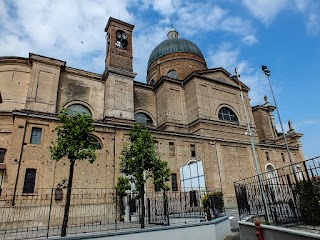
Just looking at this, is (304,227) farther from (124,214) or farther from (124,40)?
(124,40)

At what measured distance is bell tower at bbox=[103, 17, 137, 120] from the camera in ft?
74.1

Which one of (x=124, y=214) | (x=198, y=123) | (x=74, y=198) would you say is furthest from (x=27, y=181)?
(x=198, y=123)

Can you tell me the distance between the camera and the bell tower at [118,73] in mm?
22578

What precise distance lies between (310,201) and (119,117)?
17.5m

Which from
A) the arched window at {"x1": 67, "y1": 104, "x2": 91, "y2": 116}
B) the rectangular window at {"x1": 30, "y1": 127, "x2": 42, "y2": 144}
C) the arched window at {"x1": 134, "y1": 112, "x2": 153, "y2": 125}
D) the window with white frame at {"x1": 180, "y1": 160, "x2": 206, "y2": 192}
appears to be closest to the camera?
the rectangular window at {"x1": 30, "y1": 127, "x2": 42, "y2": 144}

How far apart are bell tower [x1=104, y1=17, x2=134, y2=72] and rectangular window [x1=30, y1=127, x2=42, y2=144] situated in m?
11.0

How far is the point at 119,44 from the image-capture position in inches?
1035

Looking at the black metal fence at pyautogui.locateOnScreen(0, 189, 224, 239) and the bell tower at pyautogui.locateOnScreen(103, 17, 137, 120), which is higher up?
the bell tower at pyautogui.locateOnScreen(103, 17, 137, 120)

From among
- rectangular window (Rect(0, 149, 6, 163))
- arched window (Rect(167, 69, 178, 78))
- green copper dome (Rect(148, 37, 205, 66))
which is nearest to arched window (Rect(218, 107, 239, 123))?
arched window (Rect(167, 69, 178, 78))

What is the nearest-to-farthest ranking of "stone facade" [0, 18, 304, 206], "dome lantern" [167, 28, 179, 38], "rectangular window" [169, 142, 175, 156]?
"stone facade" [0, 18, 304, 206], "rectangular window" [169, 142, 175, 156], "dome lantern" [167, 28, 179, 38]

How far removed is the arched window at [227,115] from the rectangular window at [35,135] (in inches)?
773

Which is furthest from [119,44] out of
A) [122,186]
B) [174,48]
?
[122,186]

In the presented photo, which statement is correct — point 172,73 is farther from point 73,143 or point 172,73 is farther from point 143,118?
point 73,143

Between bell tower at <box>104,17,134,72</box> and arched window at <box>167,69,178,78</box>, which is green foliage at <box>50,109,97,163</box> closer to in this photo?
bell tower at <box>104,17,134,72</box>
